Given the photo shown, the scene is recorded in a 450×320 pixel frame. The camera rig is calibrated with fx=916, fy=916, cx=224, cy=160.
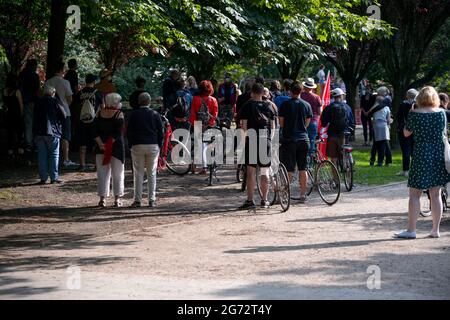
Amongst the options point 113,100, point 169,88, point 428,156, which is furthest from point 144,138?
point 169,88

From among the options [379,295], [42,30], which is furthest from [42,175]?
[42,30]

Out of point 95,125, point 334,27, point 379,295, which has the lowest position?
point 379,295

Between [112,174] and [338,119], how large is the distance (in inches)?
190

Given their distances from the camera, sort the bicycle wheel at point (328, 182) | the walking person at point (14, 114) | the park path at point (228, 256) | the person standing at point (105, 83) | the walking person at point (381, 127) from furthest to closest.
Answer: the walking person at point (381, 127) < the walking person at point (14, 114) < the person standing at point (105, 83) < the bicycle wheel at point (328, 182) < the park path at point (228, 256)

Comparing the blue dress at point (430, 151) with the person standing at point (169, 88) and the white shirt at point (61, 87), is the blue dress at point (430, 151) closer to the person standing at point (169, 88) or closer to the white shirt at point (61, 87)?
the white shirt at point (61, 87)

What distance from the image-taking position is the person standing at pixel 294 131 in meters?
14.9

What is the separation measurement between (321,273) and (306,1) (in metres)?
10.2

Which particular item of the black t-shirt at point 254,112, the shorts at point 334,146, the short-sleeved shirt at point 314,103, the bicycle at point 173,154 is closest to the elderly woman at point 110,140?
the black t-shirt at point 254,112

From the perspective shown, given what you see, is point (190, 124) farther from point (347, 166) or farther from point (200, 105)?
point (347, 166)

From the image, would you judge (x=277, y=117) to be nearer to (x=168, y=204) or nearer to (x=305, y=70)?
(x=168, y=204)

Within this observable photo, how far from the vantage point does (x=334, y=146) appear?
17.3 meters

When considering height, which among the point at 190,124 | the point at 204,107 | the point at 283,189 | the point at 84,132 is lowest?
the point at 283,189

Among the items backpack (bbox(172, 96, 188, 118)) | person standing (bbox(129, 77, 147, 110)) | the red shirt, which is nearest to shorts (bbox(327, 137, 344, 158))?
the red shirt

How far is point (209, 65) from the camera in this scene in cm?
2931
